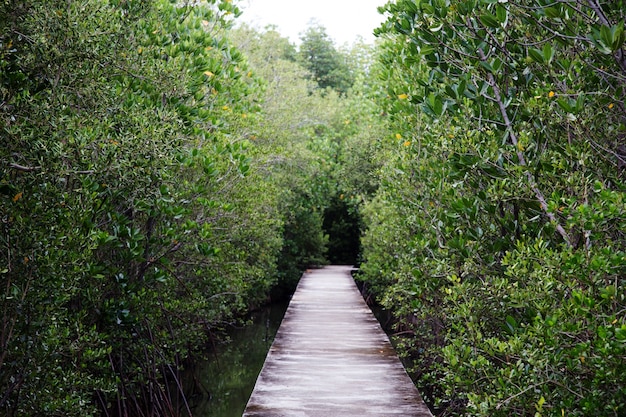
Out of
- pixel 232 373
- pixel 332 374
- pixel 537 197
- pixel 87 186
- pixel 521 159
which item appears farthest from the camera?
pixel 232 373

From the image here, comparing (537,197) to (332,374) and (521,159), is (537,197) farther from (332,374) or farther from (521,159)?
(332,374)

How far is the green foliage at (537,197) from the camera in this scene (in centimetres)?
270

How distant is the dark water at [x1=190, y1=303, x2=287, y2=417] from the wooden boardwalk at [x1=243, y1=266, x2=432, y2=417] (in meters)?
1.31

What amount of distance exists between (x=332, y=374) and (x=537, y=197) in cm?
297

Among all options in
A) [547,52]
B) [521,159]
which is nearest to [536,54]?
[547,52]

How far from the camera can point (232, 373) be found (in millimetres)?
10500

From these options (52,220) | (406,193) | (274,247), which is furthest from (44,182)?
(274,247)

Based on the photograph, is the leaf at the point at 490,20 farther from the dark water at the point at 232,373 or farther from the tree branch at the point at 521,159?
the dark water at the point at 232,373

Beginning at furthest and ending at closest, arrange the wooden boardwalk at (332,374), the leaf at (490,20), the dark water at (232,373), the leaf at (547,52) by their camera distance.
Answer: the dark water at (232,373)
the wooden boardwalk at (332,374)
the leaf at (490,20)
the leaf at (547,52)

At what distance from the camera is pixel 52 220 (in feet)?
11.7

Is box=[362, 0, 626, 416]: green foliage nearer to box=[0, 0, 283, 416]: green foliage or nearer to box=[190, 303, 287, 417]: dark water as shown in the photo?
box=[0, 0, 283, 416]: green foliage

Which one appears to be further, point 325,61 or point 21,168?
point 325,61

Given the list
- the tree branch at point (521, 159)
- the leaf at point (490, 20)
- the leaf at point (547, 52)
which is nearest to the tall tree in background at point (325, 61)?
the tree branch at point (521, 159)

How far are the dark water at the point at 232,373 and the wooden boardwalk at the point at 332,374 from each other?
131 cm
